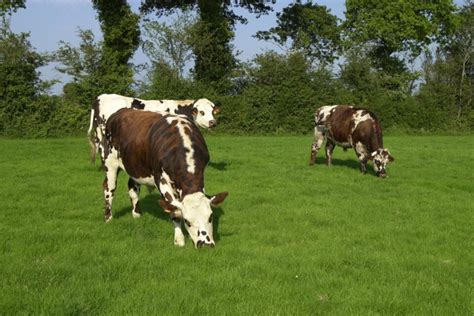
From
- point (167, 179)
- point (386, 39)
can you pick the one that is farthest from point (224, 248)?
point (386, 39)

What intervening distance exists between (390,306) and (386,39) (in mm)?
39702

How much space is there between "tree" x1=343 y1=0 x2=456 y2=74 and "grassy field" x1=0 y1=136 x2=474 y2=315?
30.5 meters

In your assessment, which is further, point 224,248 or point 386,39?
point 386,39

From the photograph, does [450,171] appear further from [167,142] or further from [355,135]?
[167,142]

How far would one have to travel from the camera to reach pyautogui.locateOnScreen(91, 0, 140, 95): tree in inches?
1174

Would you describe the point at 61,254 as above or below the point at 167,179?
below

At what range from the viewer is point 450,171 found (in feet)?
50.8

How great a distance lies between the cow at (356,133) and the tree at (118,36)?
16.7 m

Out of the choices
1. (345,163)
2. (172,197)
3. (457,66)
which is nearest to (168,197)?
(172,197)

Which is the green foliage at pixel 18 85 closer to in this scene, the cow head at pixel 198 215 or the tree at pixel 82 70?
the tree at pixel 82 70

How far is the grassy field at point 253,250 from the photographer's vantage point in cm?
515

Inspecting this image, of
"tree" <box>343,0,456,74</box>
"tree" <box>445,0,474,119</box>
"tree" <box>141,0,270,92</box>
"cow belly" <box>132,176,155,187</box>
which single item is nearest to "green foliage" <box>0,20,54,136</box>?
"tree" <box>141,0,270,92</box>

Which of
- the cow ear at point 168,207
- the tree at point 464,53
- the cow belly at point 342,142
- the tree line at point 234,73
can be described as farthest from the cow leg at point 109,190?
the tree at point 464,53

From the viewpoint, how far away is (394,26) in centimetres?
4084
